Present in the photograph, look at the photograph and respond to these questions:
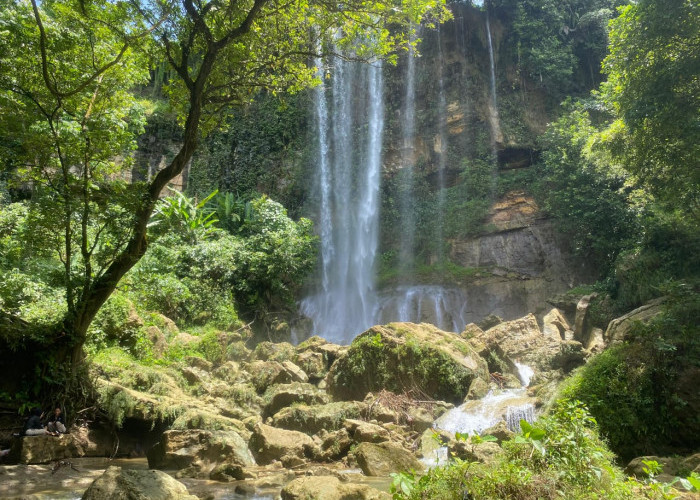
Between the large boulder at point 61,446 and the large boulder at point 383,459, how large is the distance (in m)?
4.51

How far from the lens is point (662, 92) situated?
34.9 ft

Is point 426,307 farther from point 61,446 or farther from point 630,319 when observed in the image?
point 61,446

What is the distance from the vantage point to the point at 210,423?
821cm

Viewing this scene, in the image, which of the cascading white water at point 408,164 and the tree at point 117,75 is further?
the cascading white water at point 408,164

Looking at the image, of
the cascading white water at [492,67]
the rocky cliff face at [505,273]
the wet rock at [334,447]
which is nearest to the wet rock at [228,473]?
the wet rock at [334,447]

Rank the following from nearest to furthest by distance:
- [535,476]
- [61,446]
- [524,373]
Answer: [535,476], [61,446], [524,373]

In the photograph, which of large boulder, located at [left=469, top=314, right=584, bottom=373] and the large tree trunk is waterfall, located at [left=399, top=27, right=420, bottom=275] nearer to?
large boulder, located at [left=469, top=314, right=584, bottom=373]

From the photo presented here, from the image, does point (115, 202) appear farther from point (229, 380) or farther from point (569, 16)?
point (569, 16)

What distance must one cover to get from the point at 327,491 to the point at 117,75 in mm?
7626

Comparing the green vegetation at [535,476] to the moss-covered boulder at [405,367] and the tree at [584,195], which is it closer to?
the moss-covered boulder at [405,367]

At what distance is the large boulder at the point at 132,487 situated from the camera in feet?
14.1

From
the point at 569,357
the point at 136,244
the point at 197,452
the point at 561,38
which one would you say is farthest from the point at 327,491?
the point at 561,38

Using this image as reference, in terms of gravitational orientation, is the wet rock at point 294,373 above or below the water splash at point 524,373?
above

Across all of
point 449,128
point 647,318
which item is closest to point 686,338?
point 647,318
